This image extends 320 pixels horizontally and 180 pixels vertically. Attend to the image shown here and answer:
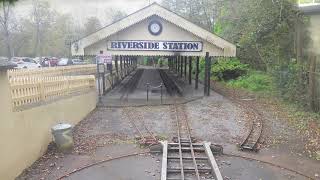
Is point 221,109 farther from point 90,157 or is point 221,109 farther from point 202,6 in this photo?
point 202,6

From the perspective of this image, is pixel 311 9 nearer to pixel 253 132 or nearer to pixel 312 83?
pixel 312 83

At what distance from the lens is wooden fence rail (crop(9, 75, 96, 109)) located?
1043 cm

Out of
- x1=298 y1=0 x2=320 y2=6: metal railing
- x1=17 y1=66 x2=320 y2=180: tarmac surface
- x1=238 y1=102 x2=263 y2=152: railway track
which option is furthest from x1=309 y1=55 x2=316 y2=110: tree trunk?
x1=17 y1=66 x2=320 y2=180: tarmac surface

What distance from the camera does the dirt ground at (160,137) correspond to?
1012cm

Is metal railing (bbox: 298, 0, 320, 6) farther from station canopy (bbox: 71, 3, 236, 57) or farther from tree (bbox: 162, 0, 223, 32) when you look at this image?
tree (bbox: 162, 0, 223, 32)

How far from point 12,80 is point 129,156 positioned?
377 cm

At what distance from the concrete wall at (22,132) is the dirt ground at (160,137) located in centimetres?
34

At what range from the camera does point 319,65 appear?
16969 mm

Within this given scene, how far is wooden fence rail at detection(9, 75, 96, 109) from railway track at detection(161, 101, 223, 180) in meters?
3.97

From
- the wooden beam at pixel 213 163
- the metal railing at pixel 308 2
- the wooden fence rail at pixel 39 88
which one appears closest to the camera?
the wooden beam at pixel 213 163

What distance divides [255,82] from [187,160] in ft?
60.1

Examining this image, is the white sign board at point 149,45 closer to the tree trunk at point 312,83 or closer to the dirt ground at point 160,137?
the dirt ground at point 160,137

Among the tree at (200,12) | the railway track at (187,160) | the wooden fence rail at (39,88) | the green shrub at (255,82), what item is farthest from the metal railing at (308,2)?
the tree at (200,12)

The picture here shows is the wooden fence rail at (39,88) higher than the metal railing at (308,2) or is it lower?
lower
